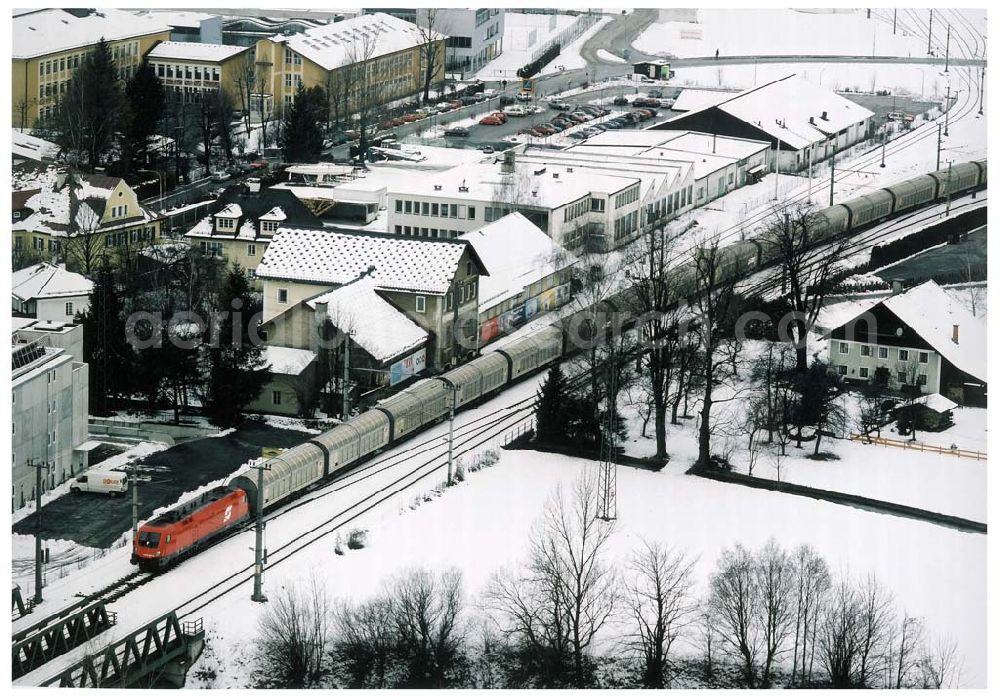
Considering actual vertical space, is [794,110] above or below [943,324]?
above

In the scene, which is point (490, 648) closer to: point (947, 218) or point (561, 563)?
point (561, 563)

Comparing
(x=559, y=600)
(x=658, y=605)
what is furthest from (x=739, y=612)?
(x=559, y=600)

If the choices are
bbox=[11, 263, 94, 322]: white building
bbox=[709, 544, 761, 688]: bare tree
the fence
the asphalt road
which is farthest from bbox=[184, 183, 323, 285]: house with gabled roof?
bbox=[709, 544, 761, 688]: bare tree

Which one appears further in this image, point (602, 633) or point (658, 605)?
point (658, 605)

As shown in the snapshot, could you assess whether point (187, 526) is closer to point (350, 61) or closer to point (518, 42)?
point (350, 61)

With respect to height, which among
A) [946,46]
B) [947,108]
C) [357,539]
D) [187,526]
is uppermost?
[946,46]

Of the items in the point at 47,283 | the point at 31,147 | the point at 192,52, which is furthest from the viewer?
the point at 192,52

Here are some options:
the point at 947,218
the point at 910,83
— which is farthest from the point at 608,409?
the point at 910,83
